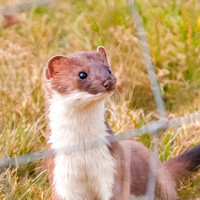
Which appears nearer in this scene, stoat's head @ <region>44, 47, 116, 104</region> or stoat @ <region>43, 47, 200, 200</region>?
stoat's head @ <region>44, 47, 116, 104</region>

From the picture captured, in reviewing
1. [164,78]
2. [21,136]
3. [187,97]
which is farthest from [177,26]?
[21,136]

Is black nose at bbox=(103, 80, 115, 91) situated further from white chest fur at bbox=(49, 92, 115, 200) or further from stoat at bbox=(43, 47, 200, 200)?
white chest fur at bbox=(49, 92, 115, 200)

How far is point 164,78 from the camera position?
4012mm

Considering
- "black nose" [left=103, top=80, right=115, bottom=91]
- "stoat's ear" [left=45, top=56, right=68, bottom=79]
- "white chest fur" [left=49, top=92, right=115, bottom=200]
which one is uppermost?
"stoat's ear" [left=45, top=56, right=68, bottom=79]

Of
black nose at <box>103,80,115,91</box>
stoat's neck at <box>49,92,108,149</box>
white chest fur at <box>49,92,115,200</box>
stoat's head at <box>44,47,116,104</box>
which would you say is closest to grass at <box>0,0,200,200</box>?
white chest fur at <box>49,92,115,200</box>

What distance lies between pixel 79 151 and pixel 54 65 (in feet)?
1.66

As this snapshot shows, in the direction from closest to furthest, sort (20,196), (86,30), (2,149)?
(20,196)
(2,149)
(86,30)

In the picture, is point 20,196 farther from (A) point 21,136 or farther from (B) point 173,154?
(B) point 173,154

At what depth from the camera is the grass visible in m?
3.24

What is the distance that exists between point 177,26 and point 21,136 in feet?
5.96

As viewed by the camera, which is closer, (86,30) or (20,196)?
(20,196)

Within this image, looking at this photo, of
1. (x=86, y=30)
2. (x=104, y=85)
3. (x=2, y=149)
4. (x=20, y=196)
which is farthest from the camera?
(x=86, y=30)

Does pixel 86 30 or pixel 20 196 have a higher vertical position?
pixel 86 30

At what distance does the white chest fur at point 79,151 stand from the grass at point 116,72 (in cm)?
33
